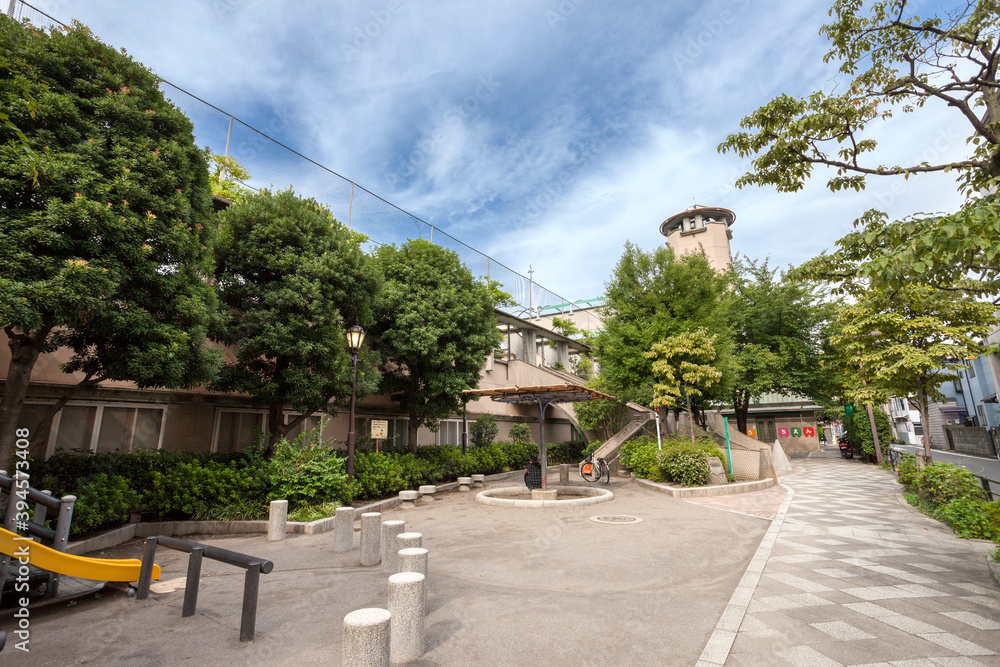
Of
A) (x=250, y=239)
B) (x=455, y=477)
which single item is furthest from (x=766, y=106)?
(x=455, y=477)

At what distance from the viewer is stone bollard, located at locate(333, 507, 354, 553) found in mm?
7867

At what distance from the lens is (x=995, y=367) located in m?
11.4

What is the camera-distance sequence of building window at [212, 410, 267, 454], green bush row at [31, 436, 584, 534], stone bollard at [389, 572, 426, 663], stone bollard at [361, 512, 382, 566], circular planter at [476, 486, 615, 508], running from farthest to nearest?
circular planter at [476, 486, 615, 508], building window at [212, 410, 267, 454], green bush row at [31, 436, 584, 534], stone bollard at [361, 512, 382, 566], stone bollard at [389, 572, 426, 663]

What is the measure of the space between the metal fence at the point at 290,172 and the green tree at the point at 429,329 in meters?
2.10

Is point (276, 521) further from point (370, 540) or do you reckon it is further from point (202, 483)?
point (370, 540)

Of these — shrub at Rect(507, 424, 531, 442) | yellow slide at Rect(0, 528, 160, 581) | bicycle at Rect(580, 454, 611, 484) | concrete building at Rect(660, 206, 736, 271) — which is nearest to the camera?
yellow slide at Rect(0, 528, 160, 581)

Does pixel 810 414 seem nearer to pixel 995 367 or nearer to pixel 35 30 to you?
pixel 995 367

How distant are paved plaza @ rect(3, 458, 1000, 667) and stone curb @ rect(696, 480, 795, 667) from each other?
0.8 inches

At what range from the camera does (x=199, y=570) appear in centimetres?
475

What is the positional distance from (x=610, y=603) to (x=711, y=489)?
1071 cm

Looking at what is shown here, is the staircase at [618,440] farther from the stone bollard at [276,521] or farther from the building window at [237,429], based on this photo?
the stone bollard at [276,521]

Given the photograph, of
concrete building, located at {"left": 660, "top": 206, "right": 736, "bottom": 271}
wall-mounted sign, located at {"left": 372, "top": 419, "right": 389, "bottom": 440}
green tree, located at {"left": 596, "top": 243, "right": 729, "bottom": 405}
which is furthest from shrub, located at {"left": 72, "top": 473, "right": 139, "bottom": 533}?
concrete building, located at {"left": 660, "top": 206, "right": 736, "bottom": 271}

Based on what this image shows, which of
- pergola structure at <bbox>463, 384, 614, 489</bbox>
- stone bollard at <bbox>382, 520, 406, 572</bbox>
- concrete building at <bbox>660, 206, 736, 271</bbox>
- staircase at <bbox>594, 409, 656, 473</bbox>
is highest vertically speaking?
concrete building at <bbox>660, 206, 736, 271</bbox>

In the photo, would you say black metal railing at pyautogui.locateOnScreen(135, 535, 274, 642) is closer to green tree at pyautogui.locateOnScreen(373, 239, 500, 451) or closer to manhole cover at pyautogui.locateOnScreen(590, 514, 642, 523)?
manhole cover at pyautogui.locateOnScreen(590, 514, 642, 523)
